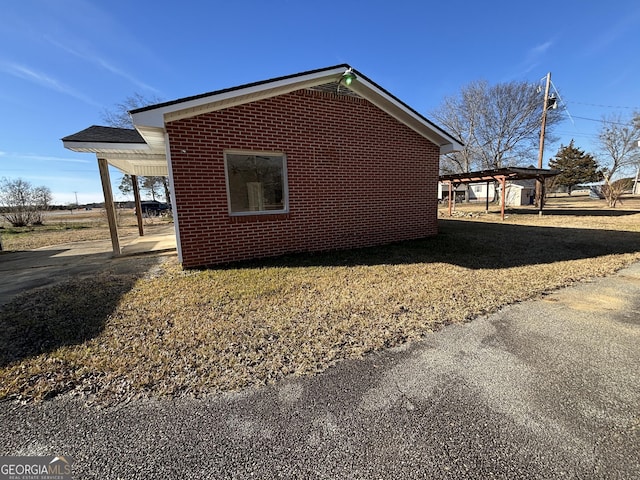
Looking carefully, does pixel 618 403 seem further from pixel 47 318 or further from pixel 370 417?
pixel 47 318

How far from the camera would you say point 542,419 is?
1883mm

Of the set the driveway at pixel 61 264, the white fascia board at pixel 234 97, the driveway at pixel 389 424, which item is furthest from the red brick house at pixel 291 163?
the driveway at pixel 389 424

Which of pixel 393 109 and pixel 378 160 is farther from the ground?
pixel 393 109

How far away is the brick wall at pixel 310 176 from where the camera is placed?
561cm

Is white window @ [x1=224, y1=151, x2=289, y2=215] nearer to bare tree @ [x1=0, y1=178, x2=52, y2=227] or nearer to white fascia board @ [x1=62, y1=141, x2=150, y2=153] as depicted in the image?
white fascia board @ [x1=62, y1=141, x2=150, y2=153]

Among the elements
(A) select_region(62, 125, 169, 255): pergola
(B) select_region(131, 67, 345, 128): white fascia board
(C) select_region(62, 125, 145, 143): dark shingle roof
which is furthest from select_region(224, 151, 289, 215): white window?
(C) select_region(62, 125, 145, 143): dark shingle roof

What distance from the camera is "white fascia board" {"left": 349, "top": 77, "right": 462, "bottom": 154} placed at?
6910 mm

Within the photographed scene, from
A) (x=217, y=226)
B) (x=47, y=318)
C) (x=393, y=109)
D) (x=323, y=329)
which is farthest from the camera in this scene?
(x=393, y=109)

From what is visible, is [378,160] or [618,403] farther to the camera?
[378,160]

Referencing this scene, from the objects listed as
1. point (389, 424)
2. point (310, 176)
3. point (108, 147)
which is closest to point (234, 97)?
point (310, 176)

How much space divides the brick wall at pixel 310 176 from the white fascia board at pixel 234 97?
0.13m

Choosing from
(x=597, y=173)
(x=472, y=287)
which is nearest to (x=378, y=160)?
(x=472, y=287)

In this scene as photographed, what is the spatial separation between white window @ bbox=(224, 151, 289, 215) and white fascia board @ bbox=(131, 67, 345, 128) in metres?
0.99

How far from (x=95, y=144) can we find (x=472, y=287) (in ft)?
25.8
